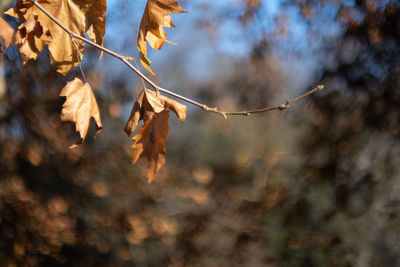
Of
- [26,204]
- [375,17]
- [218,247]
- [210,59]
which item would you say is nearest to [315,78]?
[375,17]

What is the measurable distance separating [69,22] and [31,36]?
6.1 inches

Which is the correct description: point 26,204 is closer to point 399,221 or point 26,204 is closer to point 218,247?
point 218,247

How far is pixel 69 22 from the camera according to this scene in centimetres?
144

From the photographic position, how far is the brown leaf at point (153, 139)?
4.09 ft

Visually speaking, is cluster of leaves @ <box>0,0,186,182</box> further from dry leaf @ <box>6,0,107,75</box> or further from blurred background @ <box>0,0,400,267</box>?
blurred background @ <box>0,0,400,267</box>

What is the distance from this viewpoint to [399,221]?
10.5ft

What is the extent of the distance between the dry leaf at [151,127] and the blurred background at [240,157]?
Answer: 232 cm

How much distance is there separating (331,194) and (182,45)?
5.90 feet

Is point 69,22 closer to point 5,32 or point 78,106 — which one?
point 5,32

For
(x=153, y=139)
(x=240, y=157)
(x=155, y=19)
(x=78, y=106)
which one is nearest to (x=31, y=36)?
(x=78, y=106)

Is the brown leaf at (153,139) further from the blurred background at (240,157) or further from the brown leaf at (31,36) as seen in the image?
the blurred background at (240,157)

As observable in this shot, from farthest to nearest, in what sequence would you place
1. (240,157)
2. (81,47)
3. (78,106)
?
(240,157), (81,47), (78,106)

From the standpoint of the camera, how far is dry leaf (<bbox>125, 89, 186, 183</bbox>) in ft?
4.14

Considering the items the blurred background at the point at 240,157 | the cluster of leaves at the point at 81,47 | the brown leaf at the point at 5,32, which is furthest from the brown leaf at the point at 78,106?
the blurred background at the point at 240,157
